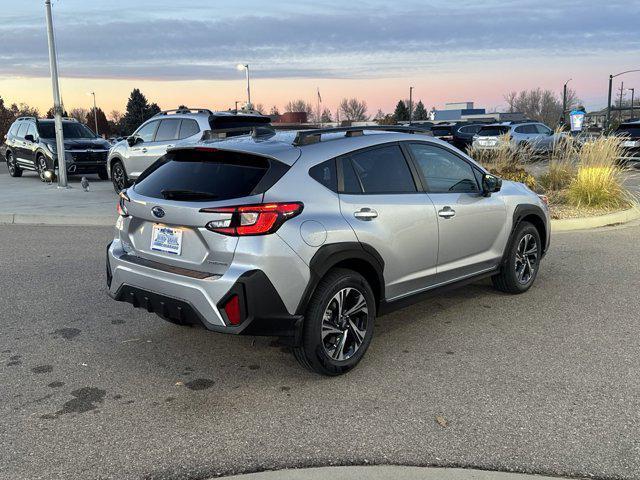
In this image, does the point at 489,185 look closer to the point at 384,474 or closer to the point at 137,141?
the point at 384,474

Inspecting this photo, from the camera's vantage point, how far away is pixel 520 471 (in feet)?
9.75

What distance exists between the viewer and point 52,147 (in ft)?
55.4

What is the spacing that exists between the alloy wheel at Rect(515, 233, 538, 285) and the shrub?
5397 mm

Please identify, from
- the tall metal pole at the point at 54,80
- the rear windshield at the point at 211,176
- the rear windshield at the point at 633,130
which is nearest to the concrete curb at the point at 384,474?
the rear windshield at the point at 211,176

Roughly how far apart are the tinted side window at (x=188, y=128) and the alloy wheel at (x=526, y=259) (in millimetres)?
7634

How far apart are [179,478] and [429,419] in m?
1.47

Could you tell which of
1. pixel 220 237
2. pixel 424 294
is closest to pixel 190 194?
pixel 220 237

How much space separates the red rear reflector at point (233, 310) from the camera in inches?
142

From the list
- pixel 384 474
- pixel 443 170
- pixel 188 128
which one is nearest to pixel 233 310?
pixel 384 474

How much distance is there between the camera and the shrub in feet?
35.8

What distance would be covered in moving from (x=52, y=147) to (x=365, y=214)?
15.2 m

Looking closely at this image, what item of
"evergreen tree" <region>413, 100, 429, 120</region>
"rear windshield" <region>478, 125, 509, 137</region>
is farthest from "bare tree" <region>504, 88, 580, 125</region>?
"rear windshield" <region>478, 125, 509, 137</region>

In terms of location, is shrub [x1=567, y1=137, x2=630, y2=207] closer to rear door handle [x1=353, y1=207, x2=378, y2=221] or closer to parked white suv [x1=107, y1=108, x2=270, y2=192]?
parked white suv [x1=107, y1=108, x2=270, y2=192]

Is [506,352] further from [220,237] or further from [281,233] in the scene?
[220,237]
